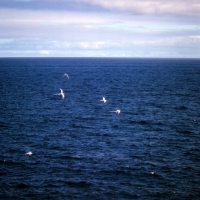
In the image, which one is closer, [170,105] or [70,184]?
[70,184]

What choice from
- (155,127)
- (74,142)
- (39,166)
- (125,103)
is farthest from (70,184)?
(125,103)

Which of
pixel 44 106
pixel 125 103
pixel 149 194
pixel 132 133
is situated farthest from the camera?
pixel 125 103

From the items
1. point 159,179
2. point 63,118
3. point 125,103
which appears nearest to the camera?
point 159,179

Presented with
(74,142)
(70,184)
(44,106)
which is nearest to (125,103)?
(44,106)

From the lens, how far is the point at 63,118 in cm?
7206

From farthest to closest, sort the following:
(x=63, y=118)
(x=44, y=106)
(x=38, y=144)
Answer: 1. (x=44, y=106)
2. (x=63, y=118)
3. (x=38, y=144)

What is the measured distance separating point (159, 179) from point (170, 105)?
158 feet

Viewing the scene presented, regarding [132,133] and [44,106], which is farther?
[44,106]

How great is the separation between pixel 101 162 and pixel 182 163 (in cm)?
1253

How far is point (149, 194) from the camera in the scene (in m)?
37.6

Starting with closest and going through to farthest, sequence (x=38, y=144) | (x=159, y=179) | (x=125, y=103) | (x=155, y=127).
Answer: (x=159, y=179)
(x=38, y=144)
(x=155, y=127)
(x=125, y=103)

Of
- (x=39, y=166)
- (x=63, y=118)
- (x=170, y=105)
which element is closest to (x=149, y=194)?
(x=39, y=166)

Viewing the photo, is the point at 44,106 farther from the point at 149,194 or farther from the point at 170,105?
the point at 149,194

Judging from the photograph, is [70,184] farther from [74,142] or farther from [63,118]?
[63,118]
